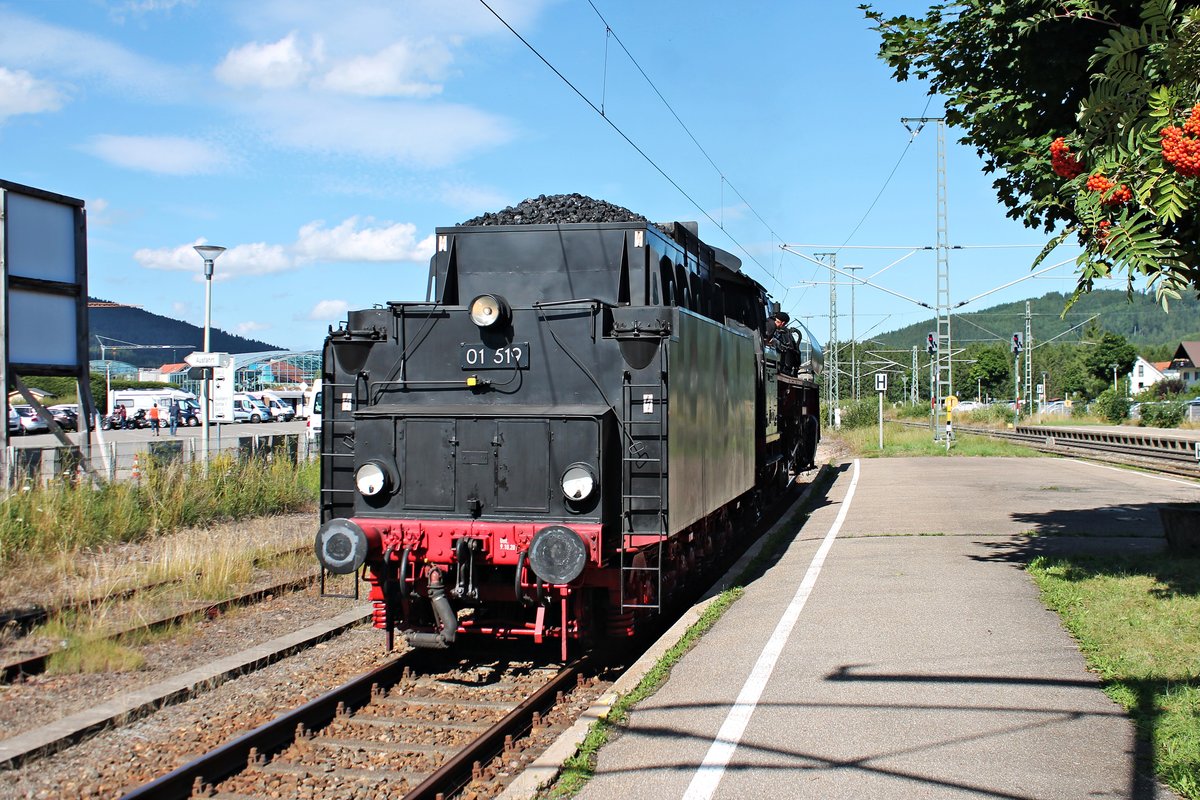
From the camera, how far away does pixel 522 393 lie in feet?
26.3

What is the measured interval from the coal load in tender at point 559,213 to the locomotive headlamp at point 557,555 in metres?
3.47

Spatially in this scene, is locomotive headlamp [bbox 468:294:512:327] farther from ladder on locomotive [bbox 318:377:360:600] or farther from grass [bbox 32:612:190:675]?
grass [bbox 32:612:190:675]

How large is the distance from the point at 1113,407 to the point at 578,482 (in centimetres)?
5968

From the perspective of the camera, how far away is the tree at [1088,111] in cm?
607

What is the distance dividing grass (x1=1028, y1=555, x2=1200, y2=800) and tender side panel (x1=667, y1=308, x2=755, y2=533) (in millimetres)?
3100

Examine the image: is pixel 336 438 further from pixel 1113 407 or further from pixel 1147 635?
pixel 1113 407

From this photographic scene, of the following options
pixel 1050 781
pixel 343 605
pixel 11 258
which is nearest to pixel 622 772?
pixel 1050 781

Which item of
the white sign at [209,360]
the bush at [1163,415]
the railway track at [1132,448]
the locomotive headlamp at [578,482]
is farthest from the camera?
the bush at [1163,415]

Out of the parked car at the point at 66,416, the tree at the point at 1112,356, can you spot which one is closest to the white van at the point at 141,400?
the parked car at the point at 66,416

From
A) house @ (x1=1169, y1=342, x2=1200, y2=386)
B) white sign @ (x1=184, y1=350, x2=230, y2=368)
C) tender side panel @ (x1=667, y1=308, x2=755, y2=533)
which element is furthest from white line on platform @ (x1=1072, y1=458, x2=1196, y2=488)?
house @ (x1=1169, y1=342, x2=1200, y2=386)

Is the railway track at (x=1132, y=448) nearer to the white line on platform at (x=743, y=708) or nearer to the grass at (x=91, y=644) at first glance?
the white line on platform at (x=743, y=708)

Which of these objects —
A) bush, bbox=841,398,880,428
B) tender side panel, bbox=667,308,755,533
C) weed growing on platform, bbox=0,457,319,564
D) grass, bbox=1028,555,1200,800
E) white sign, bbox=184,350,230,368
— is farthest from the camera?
bush, bbox=841,398,880,428

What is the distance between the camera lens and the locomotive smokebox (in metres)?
7.47

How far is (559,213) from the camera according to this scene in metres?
9.70
